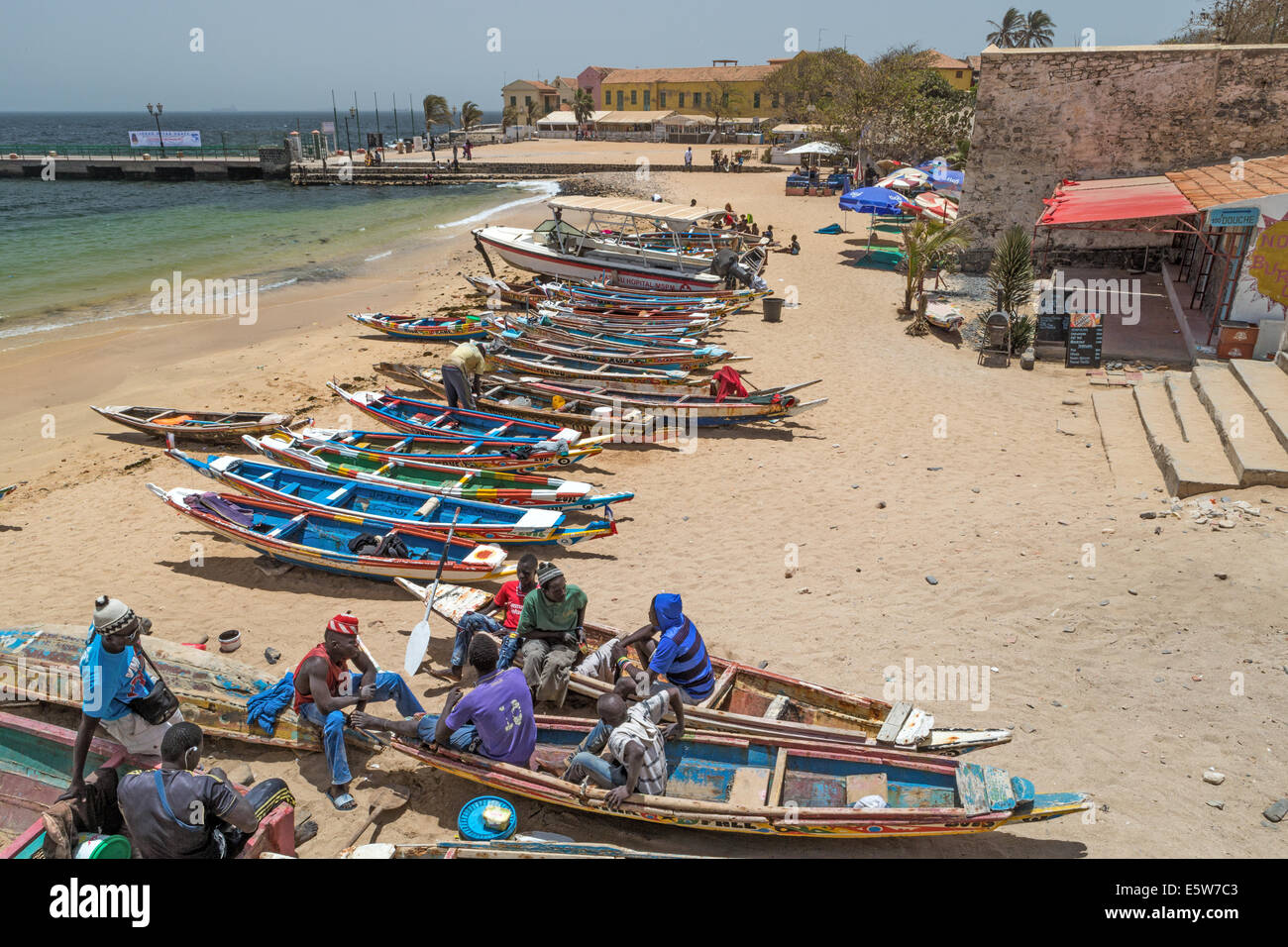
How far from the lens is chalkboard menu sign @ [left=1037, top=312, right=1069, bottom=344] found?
53.3 feet

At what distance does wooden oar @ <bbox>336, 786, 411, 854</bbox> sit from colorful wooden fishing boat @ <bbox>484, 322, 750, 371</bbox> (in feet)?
35.0

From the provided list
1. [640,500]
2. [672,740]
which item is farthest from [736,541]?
[672,740]

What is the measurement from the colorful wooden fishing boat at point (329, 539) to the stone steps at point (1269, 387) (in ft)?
33.1

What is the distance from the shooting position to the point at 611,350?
17094 mm

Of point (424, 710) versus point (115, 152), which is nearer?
point (424, 710)

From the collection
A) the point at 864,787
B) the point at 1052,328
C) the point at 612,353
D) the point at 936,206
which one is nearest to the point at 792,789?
the point at 864,787

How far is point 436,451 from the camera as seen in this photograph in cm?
1217

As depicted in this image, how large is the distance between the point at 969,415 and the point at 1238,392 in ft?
12.3

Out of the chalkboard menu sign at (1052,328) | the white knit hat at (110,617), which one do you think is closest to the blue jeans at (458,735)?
the white knit hat at (110,617)

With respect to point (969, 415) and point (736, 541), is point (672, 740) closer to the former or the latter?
point (736, 541)

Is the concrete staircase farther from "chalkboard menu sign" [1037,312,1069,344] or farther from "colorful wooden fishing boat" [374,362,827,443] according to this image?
"colorful wooden fishing boat" [374,362,827,443]

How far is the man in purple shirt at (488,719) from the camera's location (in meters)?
5.82

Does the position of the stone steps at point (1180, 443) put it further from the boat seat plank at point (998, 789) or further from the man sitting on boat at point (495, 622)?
the man sitting on boat at point (495, 622)

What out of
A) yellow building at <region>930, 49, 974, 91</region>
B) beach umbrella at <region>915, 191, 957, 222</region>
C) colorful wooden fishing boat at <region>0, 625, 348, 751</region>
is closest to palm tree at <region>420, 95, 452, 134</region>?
yellow building at <region>930, 49, 974, 91</region>
